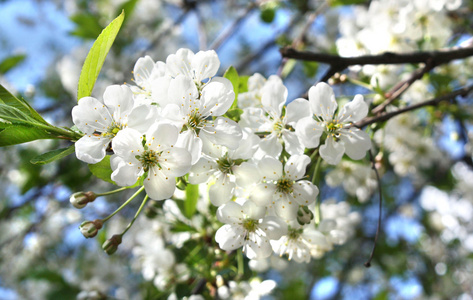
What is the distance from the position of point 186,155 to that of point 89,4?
3.26m

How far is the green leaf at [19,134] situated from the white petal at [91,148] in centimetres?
9

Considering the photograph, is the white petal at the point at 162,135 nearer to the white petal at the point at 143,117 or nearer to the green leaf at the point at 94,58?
the white petal at the point at 143,117

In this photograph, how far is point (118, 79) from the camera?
269cm

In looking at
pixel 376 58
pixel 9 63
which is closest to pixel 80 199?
pixel 376 58

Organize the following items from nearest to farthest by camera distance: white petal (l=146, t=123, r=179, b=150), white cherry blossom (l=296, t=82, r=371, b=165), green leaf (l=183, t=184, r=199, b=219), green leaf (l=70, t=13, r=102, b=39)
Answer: white petal (l=146, t=123, r=179, b=150) → white cherry blossom (l=296, t=82, r=371, b=165) → green leaf (l=183, t=184, r=199, b=219) → green leaf (l=70, t=13, r=102, b=39)

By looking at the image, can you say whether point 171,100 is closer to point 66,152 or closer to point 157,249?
point 66,152

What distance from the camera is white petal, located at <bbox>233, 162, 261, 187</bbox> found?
750 millimetres

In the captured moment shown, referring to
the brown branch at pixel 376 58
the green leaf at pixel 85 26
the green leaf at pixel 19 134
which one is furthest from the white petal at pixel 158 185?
the green leaf at pixel 85 26

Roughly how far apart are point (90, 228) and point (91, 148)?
0.59 feet

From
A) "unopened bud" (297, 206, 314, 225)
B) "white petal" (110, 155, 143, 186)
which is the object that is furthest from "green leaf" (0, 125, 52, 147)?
"unopened bud" (297, 206, 314, 225)

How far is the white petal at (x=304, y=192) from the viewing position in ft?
2.55

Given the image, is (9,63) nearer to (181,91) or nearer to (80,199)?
(80,199)

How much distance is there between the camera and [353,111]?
0.82m

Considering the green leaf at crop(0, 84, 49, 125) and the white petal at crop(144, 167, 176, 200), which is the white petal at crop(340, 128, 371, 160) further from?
the green leaf at crop(0, 84, 49, 125)
